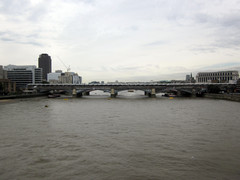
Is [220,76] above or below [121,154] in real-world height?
above

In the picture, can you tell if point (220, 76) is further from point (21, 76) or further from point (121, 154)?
point (121, 154)

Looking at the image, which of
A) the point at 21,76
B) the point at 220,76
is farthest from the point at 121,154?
the point at 220,76

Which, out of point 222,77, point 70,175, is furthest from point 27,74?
point 70,175

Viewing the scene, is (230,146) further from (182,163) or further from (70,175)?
(70,175)

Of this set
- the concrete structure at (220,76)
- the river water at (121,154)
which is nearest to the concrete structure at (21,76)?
the concrete structure at (220,76)

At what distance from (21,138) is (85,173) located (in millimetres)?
11025

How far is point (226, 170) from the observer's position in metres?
12.4

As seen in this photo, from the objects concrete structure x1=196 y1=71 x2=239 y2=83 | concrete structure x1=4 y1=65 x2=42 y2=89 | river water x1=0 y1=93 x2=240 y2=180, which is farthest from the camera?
concrete structure x1=196 y1=71 x2=239 y2=83

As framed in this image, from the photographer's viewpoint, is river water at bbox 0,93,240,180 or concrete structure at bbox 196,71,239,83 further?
concrete structure at bbox 196,71,239,83

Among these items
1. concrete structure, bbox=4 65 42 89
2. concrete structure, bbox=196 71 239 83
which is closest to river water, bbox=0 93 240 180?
concrete structure, bbox=4 65 42 89

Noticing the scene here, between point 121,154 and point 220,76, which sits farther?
point 220,76

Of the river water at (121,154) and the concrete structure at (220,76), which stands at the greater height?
the concrete structure at (220,76)

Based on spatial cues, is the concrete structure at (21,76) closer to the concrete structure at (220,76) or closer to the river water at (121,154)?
the concrete structure at (220,76)

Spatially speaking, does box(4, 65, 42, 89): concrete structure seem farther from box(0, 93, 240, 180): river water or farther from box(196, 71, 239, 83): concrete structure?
box(0, 93, 240, 180): river water
